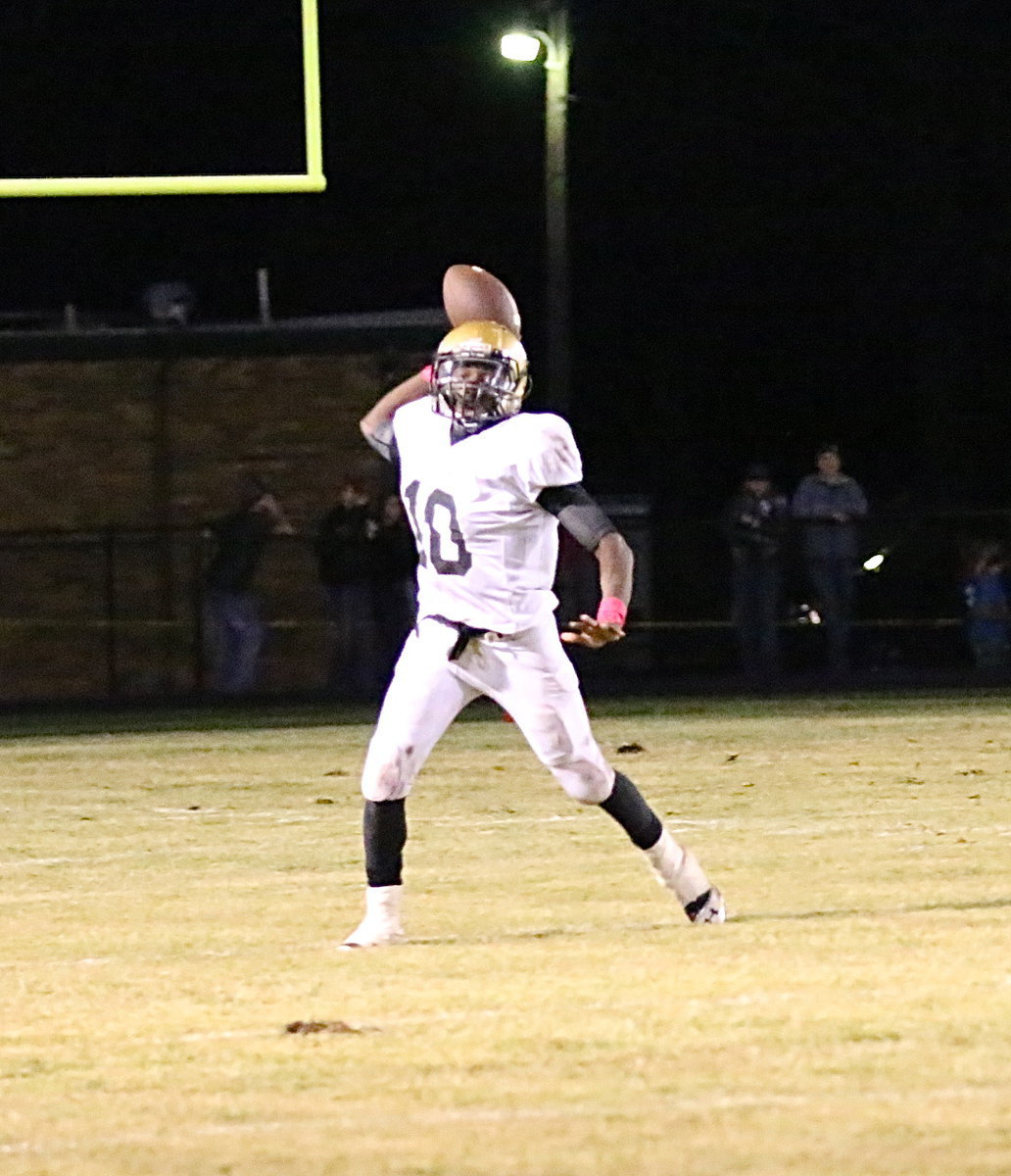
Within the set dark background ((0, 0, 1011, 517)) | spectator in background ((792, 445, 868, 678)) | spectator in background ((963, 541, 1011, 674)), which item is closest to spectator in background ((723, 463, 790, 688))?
spectator in background ((792, 445, 868, 678))

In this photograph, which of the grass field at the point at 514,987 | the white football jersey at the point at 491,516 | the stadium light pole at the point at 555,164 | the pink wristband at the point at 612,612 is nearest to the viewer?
the grass field at the point at 514,987

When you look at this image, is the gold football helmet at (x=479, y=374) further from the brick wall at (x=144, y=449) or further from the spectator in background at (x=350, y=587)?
the brick wall at (x=144, y=449)

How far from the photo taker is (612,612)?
8.00 meters

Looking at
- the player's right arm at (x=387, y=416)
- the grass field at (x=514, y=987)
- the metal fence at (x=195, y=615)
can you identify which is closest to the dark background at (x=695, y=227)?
the metal fence at (x=195, y=615)

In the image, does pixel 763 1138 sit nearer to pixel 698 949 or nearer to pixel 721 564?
pixel 698 949

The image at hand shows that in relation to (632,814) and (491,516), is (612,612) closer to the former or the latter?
(491,516)

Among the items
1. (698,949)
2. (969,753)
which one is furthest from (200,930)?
(969,753)

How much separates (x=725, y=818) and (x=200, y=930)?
360 centimetres

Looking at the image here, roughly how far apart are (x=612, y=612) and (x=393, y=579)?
13142 mm

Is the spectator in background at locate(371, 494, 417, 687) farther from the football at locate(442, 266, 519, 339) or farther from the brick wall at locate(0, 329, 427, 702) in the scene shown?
the football at locate(442, 266, 519, 339)

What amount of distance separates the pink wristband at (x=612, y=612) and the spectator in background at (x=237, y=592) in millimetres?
13615

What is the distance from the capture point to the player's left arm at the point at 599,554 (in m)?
7.96

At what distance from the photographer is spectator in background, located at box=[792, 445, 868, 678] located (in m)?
22.0

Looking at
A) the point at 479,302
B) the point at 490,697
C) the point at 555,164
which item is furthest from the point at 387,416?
the point at 555,164
